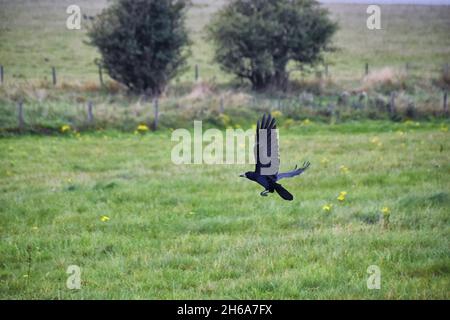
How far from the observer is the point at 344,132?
17.9 m

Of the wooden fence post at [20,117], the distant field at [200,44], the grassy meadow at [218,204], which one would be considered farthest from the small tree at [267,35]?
the wooden fence post at [20,117]

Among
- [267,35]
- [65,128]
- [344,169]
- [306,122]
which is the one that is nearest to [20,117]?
[65,128]

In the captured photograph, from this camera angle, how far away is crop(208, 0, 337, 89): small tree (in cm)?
2605

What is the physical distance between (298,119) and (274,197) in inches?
409

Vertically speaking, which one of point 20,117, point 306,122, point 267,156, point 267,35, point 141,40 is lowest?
point 306,122

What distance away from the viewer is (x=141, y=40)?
2498 cm

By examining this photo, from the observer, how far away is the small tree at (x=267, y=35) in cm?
2605

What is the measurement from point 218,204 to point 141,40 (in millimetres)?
17163

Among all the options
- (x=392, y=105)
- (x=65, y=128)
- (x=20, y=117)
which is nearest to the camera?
(x=65, y=128)

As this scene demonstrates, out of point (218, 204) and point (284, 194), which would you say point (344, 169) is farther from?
point (284, 194)

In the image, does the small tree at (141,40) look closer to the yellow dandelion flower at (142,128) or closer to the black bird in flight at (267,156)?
the yellow dandelion flower at (142,128)

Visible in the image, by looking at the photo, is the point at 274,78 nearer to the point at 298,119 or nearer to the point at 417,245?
the point at 298,119
